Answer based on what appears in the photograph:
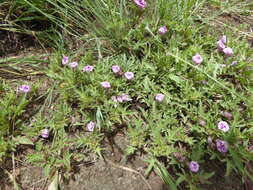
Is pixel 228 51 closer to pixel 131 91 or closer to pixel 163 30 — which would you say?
pixel 163 30

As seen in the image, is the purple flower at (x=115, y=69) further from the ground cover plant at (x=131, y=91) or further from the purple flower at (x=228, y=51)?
the purple flower at (x=228, y=51)

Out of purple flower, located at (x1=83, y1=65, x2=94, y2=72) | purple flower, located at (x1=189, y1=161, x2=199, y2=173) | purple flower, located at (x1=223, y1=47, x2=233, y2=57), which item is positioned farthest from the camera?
purple flower, located at (x1=223, y1=47, x2=233, y2=57)

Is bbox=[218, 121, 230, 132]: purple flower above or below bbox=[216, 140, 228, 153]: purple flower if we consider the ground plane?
above

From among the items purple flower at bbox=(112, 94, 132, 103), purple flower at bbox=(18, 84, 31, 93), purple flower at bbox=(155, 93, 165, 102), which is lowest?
purple flower at bbox=(18, 84, 31, 93)

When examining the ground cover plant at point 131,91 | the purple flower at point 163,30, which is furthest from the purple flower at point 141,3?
the purple flower at point 163,30

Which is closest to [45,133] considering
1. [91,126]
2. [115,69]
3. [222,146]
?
[91,126]

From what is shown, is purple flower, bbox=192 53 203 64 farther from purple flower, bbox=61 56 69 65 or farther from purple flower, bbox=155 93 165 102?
purple flower, bbox=61 56 69 65

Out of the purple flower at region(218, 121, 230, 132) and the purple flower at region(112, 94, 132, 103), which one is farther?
the purple flower at region(112, 94, 132, 103)

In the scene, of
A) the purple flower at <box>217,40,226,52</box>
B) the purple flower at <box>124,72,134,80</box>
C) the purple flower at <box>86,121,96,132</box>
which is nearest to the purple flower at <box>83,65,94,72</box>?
the purple flower at <box>124,72,134,80</box>
